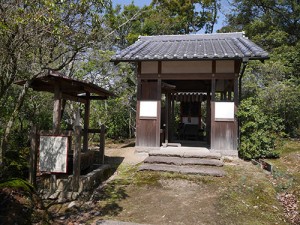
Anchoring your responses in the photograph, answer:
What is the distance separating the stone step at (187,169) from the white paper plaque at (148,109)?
2442mm

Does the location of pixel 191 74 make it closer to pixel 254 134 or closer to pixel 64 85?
pixel 254 134

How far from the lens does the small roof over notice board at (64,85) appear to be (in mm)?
6027

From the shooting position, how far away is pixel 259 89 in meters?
13.5

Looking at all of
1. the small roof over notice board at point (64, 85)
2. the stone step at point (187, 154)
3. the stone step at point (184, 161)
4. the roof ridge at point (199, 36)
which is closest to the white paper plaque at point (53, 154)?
the small roof over notice board at point (64, 85)

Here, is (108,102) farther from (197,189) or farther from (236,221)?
(236,221)

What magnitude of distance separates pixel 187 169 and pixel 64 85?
13.4 feet

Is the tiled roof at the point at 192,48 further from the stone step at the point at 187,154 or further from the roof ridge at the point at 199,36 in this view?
the stone step at the point at 187,154

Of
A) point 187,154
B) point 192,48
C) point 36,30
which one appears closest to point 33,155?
point 36,30

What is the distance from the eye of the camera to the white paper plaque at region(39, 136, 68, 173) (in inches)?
241

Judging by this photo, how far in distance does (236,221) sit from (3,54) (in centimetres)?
541

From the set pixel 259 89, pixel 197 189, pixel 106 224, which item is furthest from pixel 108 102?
pixel 106 224

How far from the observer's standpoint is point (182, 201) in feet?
18.6

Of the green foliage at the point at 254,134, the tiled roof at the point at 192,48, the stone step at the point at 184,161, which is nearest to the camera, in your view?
the stone step at the point at 184,161

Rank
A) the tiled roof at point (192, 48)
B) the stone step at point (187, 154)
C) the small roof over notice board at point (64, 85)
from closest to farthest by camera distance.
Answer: the small roof over notice board at point (64, 85)
the stone step at point (187, 154)
the tiled roof at point (192, 48)
